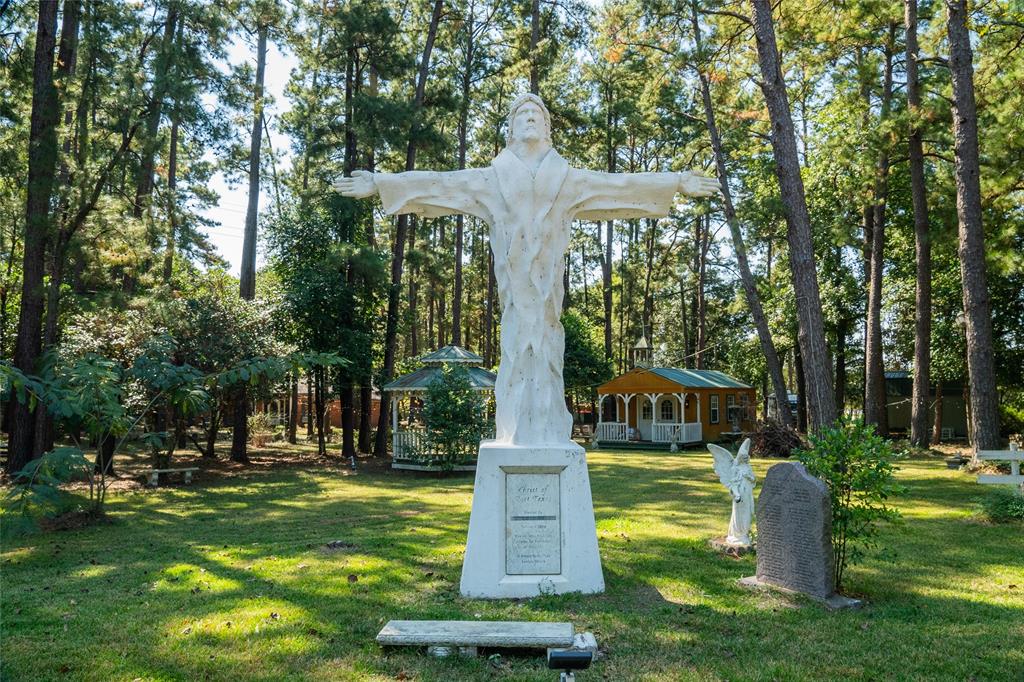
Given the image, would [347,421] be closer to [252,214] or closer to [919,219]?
[252,214]

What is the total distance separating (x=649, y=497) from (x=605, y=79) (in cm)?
2210

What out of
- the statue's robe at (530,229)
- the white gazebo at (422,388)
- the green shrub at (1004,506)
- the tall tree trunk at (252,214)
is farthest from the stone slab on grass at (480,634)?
the tall tree trunk at (252,214)

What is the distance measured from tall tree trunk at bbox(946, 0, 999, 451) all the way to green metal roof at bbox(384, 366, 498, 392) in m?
10.3

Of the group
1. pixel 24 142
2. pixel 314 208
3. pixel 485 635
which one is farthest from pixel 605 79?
pixel 485 635

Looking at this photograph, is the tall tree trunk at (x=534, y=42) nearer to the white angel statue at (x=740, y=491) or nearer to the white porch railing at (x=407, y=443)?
the white porch railing at (x=407, y=443)

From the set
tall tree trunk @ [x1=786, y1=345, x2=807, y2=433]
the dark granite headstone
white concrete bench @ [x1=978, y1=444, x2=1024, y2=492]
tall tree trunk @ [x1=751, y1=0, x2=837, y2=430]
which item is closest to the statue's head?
the dark granite headstone

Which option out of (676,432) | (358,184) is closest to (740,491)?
(358,184)

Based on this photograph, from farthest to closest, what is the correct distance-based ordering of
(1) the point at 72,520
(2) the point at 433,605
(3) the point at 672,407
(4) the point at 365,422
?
1. (3) the point at 672,407
2. (4) the point at 365,422
3. (1) the point at 72,520
4. (2) the point at 433,605

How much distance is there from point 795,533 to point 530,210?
3599 mm

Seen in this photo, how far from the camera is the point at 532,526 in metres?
5.77

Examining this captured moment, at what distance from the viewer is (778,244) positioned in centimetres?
3259

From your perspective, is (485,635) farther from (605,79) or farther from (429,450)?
(605,79)

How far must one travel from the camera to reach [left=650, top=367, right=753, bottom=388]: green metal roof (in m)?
25.6

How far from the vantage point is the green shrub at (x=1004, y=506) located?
28.6ft
